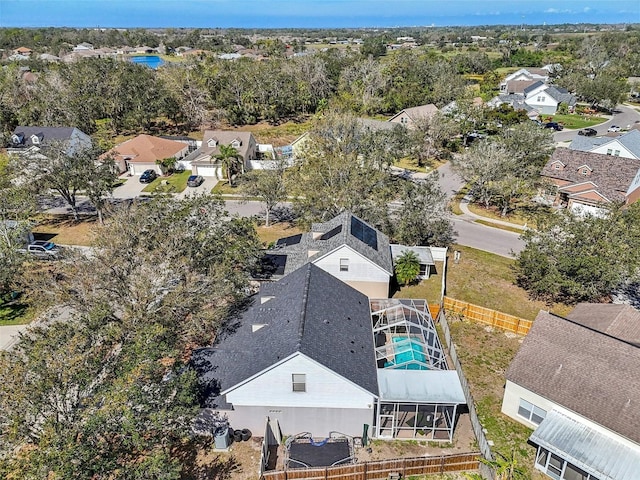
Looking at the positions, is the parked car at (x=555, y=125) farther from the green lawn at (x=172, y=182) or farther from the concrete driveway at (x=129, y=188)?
the concrete driveway at (x=129, y=188)

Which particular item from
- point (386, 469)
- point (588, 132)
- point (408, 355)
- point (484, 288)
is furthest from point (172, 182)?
point (588, 132)

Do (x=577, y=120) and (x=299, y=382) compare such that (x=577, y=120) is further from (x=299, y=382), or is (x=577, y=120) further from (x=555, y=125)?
(x=299, y=382)

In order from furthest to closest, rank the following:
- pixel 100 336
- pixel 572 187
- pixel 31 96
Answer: pixel 31 96, pixel 572 187, pixel 100 336

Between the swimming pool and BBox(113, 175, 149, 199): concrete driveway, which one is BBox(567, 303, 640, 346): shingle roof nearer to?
the swimming pool

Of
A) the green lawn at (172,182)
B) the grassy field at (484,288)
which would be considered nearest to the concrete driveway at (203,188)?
the green lawn at (172,182)

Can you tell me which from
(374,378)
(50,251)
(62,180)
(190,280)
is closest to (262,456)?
(374,378)

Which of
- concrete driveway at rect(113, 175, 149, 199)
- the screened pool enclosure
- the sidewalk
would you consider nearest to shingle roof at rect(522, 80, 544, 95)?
the sidewalk

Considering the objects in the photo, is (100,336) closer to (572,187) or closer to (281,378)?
(281,378)
